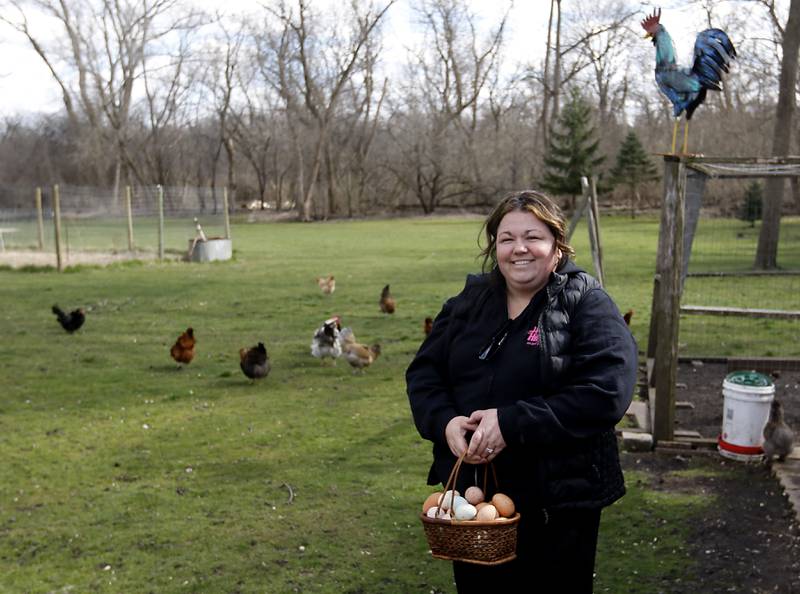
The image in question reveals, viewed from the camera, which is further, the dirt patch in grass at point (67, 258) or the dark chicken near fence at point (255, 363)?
the dirt patch in grass at point (67, 258)

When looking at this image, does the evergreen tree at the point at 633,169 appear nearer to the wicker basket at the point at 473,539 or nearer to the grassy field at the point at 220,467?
the grassy field at the point at 220,467

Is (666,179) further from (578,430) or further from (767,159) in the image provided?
(578,430)

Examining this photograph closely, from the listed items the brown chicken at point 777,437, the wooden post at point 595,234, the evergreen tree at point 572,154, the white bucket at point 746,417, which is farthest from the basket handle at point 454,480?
the evergreen tree at point 572,154

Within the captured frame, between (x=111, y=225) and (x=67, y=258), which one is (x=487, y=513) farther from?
(x=111, y=225)

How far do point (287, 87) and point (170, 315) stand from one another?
42.9 meters

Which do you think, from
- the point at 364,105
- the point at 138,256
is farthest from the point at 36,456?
the point at 364,105

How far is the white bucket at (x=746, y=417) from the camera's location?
5422mm

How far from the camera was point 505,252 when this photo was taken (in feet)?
7.98

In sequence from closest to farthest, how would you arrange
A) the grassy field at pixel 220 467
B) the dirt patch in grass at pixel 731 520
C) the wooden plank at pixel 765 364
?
the dirt patch in grass at pixel 731 520 → the grassy field at pixel 220 467 → the wooden plank at pixel 765 364

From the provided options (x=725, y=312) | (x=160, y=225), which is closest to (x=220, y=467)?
(x=725, y=312)

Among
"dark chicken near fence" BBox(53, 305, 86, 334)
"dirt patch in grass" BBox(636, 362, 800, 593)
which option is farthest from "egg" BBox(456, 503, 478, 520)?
"dark chicken near fence" BBox(53, 305, 86, 334)

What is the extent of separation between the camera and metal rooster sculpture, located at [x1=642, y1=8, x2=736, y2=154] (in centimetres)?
566

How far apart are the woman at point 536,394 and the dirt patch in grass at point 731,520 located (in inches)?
67.7

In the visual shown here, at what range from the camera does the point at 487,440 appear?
7.37 feet
